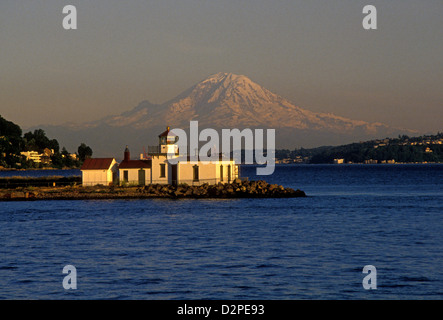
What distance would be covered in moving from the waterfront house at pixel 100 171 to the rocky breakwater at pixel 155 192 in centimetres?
101

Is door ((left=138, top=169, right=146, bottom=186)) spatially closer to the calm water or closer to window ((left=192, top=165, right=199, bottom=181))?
window ((left=192, top=165, right=199, bottom=181))

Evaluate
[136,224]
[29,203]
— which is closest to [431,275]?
[136,224]

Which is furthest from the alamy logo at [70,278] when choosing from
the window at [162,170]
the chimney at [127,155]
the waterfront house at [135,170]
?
the chimney at [127,155]

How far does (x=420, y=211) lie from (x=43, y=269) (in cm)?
3769

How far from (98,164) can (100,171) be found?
77 centimetres

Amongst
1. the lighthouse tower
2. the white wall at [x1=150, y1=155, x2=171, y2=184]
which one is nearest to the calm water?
the lighthouse tower

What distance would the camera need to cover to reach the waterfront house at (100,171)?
6334cm

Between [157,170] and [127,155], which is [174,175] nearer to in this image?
[157,170]

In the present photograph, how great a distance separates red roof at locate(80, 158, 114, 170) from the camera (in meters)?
63.2

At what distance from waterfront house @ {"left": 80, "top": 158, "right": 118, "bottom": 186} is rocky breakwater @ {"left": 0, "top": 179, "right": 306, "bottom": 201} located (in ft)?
3.30

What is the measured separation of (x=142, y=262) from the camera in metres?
24.7

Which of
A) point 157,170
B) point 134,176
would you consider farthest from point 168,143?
point 134,176

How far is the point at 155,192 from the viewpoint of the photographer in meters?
60.7

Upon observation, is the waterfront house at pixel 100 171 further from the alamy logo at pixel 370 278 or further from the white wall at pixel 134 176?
the alamy logo at pixel 370 278
